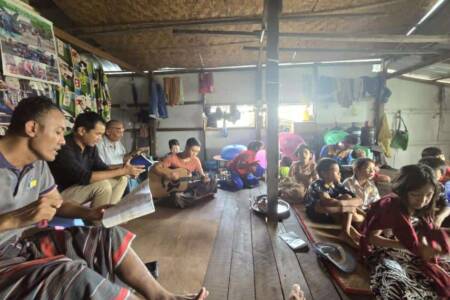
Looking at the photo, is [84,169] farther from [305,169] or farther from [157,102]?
[157,102]

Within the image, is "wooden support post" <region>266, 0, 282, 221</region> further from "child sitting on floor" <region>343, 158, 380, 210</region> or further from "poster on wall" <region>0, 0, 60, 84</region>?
"poster on wall" <region>0, 0, 60, 84</region>

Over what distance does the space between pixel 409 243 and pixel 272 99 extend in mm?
1594

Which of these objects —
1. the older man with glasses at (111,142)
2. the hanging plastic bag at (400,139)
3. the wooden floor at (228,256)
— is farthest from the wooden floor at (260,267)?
the hanging plastic bag at (400,139)

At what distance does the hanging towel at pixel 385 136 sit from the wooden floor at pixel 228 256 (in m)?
4.36

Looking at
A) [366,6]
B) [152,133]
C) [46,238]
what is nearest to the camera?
Answer: [46,238]

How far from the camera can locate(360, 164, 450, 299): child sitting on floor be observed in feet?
4.01

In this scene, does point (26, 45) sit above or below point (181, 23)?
below

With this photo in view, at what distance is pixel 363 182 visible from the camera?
2340 mm

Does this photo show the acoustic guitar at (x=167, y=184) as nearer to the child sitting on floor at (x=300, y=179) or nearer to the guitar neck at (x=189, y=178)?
the guitar neck at (x=189, y=178)

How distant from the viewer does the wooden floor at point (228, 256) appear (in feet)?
4.92

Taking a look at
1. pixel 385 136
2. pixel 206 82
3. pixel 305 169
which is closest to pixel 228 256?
pixel 305 169

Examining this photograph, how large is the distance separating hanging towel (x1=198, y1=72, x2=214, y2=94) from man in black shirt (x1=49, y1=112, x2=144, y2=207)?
418cm

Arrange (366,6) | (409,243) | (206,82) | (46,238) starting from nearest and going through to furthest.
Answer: (46,238) → (409,243) → (366,6) → (206,82)

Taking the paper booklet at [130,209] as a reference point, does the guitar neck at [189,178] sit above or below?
below
